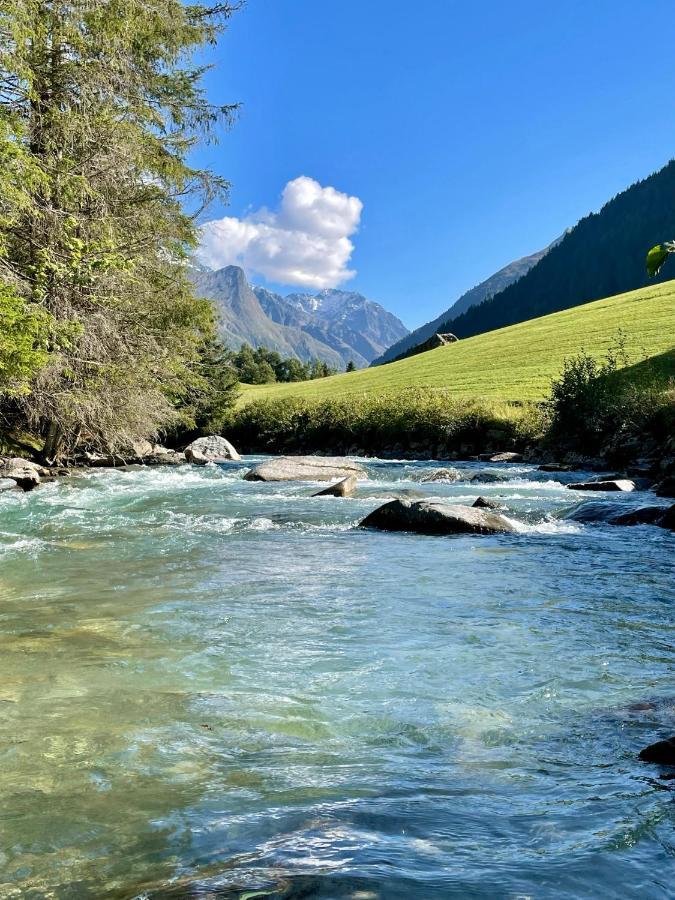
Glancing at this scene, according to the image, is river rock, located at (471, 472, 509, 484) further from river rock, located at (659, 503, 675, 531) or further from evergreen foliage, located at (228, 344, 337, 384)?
evergreen foliage, located at (228, 344, 337, 384)

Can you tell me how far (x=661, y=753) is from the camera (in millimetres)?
3594

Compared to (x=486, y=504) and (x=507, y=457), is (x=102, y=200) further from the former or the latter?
(x=507, y=457)

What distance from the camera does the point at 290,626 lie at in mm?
6402

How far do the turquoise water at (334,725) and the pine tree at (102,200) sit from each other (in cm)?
691

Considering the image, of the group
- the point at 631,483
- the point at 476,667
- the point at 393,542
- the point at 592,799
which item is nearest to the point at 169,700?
the point at 476,667

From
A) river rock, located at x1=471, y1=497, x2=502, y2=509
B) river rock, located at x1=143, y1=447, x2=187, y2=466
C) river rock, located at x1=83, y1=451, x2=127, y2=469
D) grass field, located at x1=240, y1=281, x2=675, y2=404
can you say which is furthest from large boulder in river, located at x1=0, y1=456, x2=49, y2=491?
grass field, located at x1=240, y1=281, x2=675, y2=404

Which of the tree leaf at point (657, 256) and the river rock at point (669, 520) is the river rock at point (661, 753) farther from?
the river rock at point (669, 520)

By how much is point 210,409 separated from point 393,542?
3083cm

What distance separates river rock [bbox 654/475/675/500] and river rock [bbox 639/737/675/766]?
13502 millimetres

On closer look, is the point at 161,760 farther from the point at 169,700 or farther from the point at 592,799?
the point at 592,799

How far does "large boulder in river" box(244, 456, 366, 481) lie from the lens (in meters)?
21.3

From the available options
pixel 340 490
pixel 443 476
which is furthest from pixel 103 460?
pixel 443 476

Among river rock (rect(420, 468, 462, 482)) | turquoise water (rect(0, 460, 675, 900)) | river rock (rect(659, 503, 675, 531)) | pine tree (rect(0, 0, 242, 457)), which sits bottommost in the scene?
turquoise water (rect(0, 460, 675, 900))

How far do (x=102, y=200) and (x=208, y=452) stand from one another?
1457 centimetres
